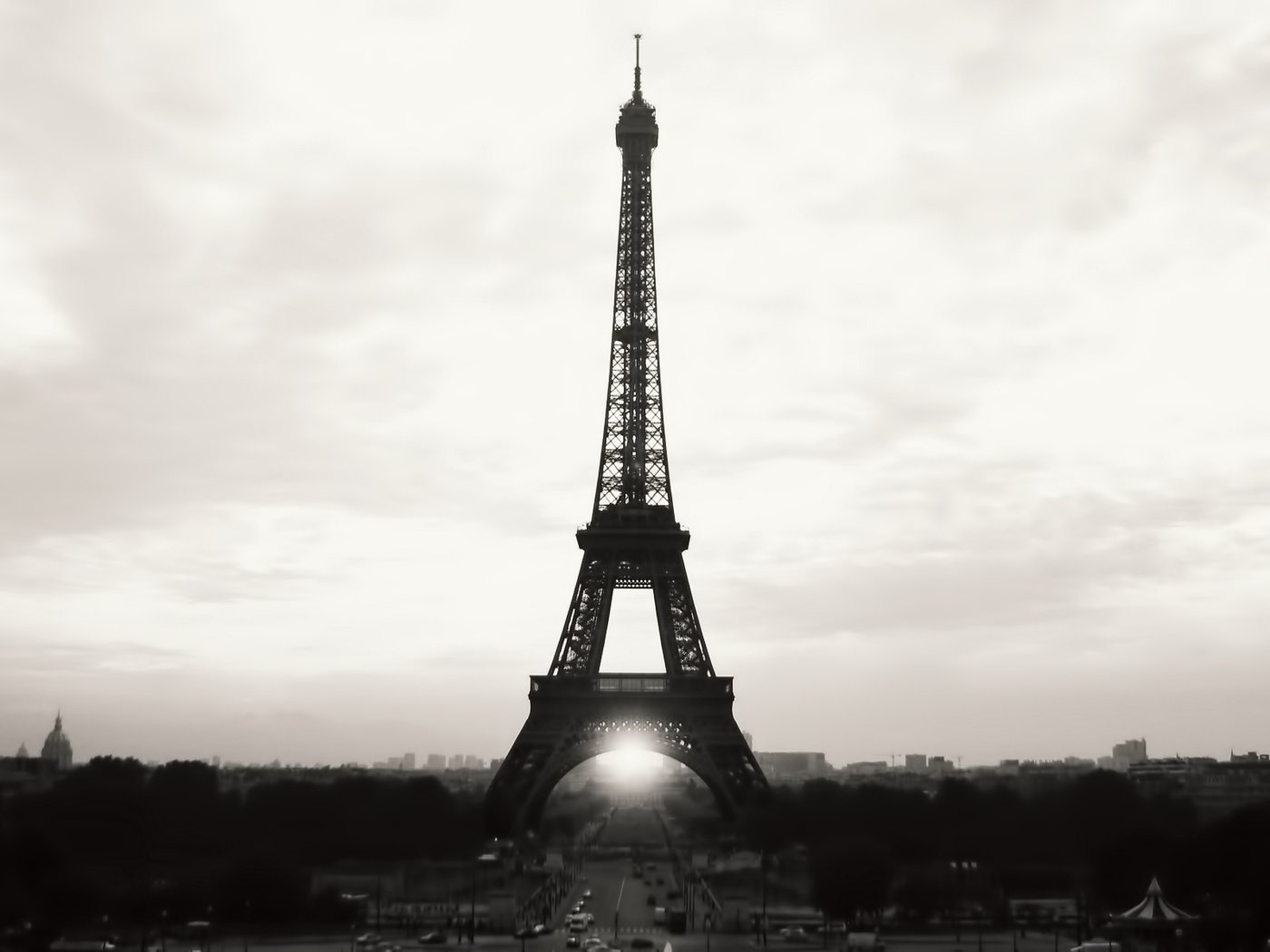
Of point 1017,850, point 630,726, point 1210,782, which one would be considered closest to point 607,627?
point 630,726

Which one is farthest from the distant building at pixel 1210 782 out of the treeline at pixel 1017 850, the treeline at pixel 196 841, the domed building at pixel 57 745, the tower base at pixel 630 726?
the domed building at pixel 57 745

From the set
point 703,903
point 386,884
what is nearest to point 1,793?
point 386,884

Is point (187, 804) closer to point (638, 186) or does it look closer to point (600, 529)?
point (600, 529)

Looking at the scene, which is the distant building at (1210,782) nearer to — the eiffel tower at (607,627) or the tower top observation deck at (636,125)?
the eiffel tower at (607,627)

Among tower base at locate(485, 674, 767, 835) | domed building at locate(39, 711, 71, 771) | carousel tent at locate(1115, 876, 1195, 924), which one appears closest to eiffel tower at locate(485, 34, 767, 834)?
tower base at locate(485, 674, 767, 835)

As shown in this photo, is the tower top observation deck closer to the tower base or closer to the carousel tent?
the tower base

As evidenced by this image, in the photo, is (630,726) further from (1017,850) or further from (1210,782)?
(1210,782)
